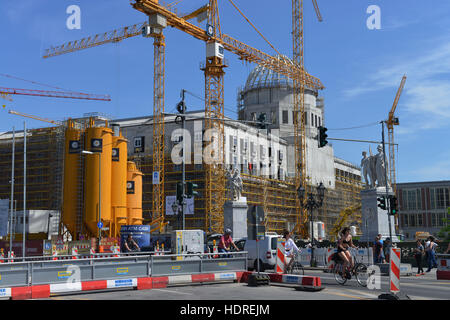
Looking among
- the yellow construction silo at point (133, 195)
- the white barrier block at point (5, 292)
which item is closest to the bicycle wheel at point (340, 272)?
the white barrier block at point (5, 292)

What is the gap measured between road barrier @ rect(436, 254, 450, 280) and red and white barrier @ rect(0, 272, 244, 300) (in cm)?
853

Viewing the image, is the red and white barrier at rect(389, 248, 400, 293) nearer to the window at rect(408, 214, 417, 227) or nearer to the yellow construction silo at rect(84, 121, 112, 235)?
the yellow construction silo at rect(84, 121, 112, 235)

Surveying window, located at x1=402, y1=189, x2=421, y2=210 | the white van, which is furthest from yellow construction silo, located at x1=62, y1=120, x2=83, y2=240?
window, located at x1=402, y1=189, x2=421, y2=210

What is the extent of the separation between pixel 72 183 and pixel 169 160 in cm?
1788

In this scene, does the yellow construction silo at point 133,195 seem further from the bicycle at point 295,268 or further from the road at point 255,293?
the road at point 255,293

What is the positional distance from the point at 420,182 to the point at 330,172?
54.4ft

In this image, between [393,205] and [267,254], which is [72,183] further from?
[267,254]

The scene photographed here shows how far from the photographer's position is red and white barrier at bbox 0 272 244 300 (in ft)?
48.8

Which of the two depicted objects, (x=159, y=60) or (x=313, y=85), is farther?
(x=313, y=85)
